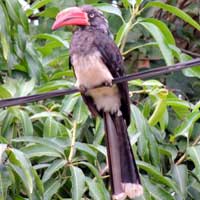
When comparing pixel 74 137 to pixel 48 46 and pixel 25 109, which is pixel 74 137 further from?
pixel 48 46

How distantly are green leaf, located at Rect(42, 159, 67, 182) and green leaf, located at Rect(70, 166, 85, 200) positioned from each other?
0.06 meters

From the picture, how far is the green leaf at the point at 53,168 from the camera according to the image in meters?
3.06

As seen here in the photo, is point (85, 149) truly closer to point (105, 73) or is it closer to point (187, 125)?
point (105, 73)

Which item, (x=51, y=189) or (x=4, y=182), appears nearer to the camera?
(x=4, y=182)

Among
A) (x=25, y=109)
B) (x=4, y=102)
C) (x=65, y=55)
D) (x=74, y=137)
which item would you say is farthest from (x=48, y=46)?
(x=4, y=102)

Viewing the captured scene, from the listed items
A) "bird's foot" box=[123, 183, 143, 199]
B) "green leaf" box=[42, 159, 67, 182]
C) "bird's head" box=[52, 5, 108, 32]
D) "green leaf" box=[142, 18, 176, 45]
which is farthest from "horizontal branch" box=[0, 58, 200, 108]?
"green leaf" box=[142, 18, 176, 45]

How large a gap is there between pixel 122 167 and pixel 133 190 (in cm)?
13

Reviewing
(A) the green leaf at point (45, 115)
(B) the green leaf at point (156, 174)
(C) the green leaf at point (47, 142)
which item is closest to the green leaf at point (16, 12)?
(A) the green leaf at point (45, 115)

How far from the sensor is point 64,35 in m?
3.92

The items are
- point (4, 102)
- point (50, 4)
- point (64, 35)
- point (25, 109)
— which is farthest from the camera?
point (50, 4)

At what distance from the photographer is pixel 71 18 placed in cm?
314

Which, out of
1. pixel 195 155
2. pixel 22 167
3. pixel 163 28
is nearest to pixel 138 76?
Answer: pixel 22 167

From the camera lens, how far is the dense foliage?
10.0ft

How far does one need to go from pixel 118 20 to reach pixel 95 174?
160 cm
